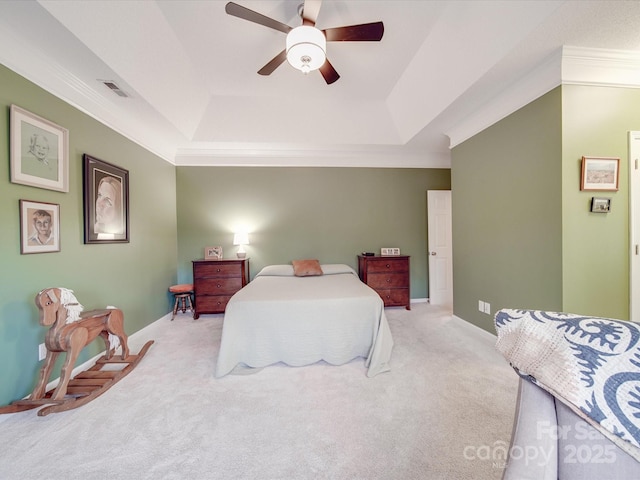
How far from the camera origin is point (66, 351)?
1840 mm

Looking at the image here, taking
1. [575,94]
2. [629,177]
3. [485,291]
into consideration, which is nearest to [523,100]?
[575,94]

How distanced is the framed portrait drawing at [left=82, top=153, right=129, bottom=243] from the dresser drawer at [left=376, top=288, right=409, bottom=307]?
142 inches

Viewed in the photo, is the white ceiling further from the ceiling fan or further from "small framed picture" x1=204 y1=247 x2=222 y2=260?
"small framed picture" x1=204 y1=247 x2=222 y2=260

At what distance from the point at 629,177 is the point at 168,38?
4215mm

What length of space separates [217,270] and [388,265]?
271cm

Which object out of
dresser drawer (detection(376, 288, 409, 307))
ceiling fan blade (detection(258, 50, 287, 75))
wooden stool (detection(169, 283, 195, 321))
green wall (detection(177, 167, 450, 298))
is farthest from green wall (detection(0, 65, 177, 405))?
dresser drawer (detection(376, 288, 409, 307))

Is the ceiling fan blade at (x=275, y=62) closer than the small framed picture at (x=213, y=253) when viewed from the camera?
Yes

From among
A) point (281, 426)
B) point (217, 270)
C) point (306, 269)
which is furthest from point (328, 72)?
point (217, 270)

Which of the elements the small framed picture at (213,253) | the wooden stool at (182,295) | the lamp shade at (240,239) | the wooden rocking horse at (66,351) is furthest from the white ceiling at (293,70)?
the wooden stool at (182,295)

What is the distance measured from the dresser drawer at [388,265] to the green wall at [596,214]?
7.01 feet

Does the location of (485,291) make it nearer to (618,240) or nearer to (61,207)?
(618,240)

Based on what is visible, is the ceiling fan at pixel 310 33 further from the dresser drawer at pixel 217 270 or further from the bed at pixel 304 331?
the dresser drawer at pixel 217 270

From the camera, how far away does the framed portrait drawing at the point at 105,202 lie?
2383 millimetres

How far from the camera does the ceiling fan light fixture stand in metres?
1.73
